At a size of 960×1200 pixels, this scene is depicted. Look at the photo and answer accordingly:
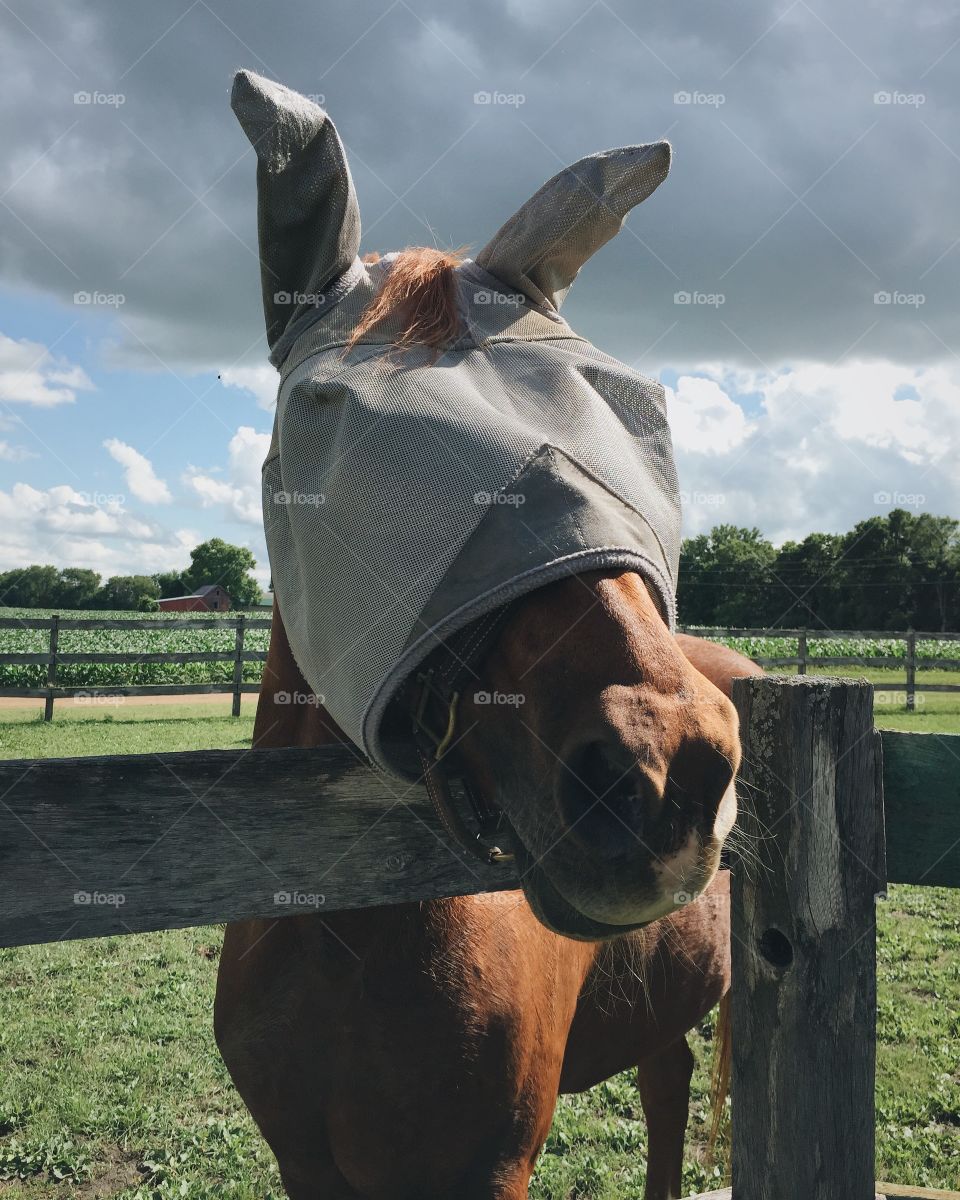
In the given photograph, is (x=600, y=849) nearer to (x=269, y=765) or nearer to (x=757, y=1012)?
(x=269, y=765)

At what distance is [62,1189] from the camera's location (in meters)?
3.31

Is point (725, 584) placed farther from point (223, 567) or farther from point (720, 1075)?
point (720, 1075)

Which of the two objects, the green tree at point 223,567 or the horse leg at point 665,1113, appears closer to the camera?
the horse leg at point 665,1113

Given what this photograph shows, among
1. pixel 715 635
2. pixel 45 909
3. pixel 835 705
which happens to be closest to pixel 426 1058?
pixel 45 909

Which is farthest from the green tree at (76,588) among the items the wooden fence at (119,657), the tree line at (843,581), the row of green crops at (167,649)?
the wooden fence at (119,657)

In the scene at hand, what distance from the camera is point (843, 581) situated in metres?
72.6

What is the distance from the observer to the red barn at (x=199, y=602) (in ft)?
257
